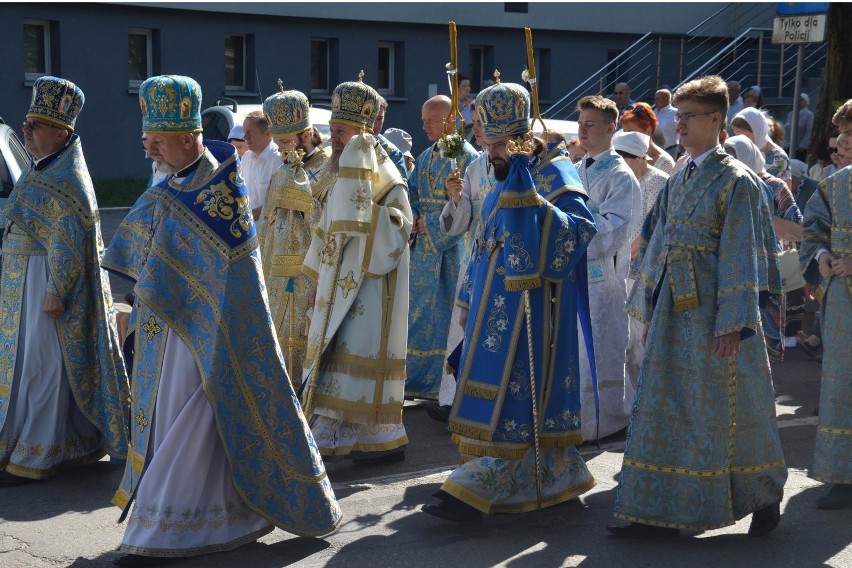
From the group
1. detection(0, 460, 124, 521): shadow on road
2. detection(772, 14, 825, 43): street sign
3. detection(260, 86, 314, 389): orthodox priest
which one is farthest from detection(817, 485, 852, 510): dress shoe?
detection(772, 14, 825, 43): street sign

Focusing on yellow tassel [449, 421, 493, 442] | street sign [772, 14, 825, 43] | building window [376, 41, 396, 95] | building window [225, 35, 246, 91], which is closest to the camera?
yellow tassel [449, 421, 493, 442]

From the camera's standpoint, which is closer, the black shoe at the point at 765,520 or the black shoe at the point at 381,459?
the black shoe at the point at 765,520

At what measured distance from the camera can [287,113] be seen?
7.82m

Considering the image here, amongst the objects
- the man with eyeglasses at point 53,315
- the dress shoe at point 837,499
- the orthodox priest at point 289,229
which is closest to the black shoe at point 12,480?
the man with eyeglasses at point 53,315

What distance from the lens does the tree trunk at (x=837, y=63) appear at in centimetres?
1520

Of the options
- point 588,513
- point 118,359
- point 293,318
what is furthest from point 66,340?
point 588,513

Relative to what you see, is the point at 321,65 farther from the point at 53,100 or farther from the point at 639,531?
the point at 639,531

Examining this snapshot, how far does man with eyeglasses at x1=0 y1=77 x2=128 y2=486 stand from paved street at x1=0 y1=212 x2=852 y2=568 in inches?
9.6

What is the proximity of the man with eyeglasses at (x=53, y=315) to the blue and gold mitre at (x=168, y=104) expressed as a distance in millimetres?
1654

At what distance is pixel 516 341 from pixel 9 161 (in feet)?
17.1

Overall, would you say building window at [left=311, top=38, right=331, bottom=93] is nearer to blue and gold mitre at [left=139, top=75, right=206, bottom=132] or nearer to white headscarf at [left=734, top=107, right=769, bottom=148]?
white headscarf at [left=734, top=107, right=769, bottom=148]

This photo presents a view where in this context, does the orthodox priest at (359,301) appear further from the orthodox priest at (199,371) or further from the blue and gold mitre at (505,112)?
the orthodox priest at (199,371)

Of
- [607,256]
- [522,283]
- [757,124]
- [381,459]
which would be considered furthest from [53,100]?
[757,124]

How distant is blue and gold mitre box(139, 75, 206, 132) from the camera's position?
16.6ft
